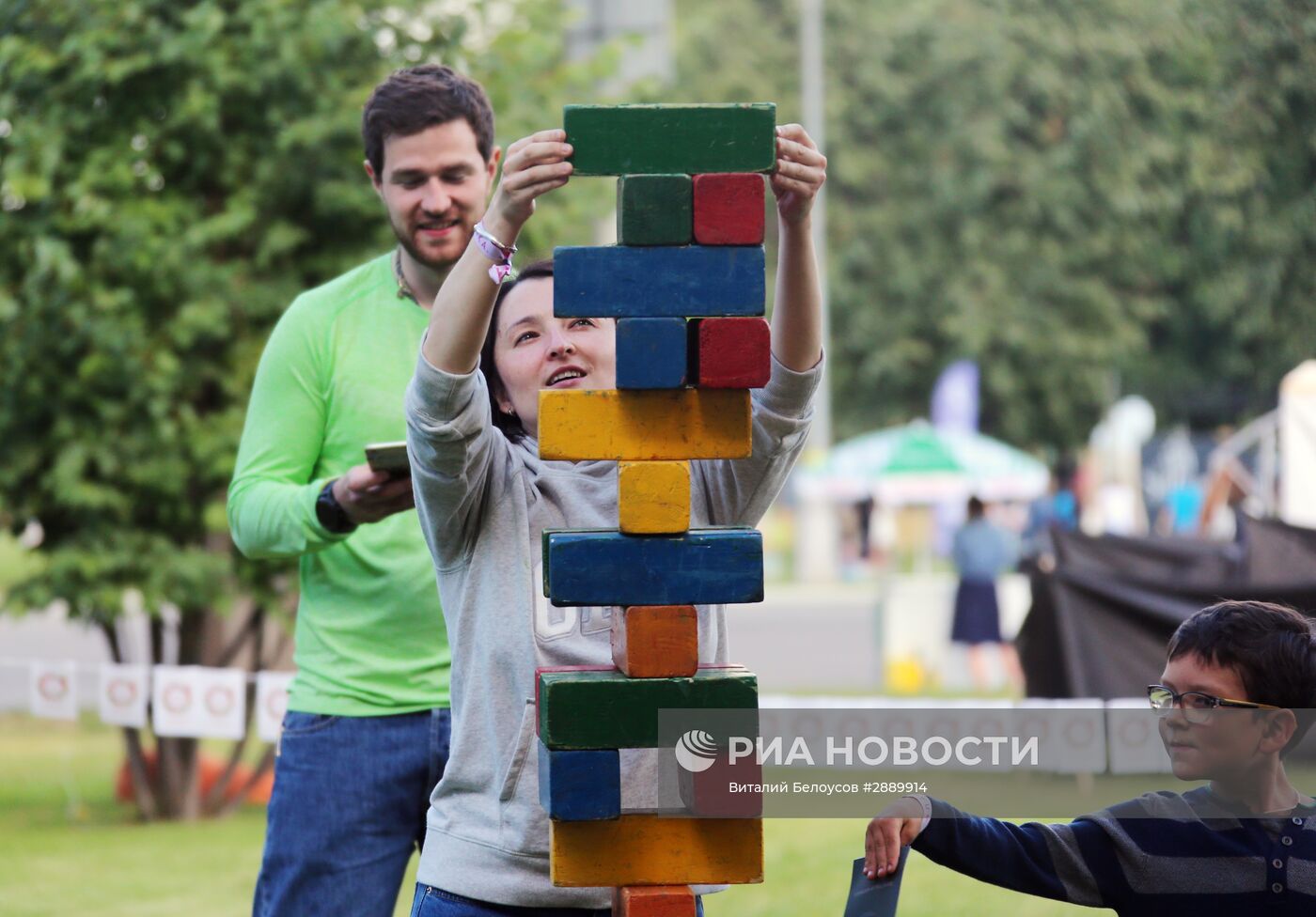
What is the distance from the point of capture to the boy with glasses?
2416 millimetres

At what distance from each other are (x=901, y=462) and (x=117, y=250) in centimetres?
1458

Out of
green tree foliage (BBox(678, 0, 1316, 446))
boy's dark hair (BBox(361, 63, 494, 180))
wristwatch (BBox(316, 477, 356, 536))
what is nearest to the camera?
wristwatch (BBox(316, 477, 356, 536))

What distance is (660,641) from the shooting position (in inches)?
86.4

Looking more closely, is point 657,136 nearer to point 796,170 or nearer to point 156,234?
point 796,170

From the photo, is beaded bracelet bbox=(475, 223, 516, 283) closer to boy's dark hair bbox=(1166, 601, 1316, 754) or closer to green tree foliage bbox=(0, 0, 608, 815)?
boy's dark hair bbox=(1166, 601, 1316, 754)

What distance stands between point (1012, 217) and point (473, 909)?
1322 inches

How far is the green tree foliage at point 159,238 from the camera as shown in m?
7.29

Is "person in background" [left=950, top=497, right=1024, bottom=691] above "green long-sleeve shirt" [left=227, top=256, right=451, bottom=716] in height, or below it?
above

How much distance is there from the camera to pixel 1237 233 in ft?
81.7

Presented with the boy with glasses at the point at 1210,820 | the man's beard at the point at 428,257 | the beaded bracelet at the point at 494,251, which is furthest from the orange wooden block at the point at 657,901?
the man's beard at the point at 428,257

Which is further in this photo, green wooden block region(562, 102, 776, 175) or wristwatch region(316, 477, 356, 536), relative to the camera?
wristwatch region(316, 477, 356, 536)

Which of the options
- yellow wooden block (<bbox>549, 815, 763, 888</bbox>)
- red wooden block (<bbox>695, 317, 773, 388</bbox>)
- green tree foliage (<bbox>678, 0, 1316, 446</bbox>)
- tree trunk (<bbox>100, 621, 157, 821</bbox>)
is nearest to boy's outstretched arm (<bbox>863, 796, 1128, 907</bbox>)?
yellow wooden block (<bbox>549, 815, 763, 888</bbox>)

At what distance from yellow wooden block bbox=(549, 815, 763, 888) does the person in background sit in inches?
450

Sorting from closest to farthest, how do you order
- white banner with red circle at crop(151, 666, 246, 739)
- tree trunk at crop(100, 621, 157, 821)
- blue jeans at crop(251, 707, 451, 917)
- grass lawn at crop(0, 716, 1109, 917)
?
1. blue jeans at crop(251, 707, 451, 917)
2. grass lawn at crop(0, 716, 1109, 917)
3. white banner with red circle at crop(151, 666, 246, 739)
4. tree trunk at crop(100, 621, 157, 821)
